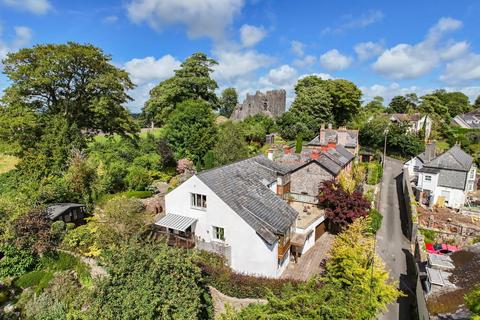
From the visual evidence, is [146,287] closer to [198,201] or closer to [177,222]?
[177,222]

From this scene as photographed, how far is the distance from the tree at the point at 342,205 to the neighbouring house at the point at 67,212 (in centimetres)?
2320

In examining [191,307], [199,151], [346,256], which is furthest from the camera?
[199,151]

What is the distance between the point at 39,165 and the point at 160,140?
16.0 metres

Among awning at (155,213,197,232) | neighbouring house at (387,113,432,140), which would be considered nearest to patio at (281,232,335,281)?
awning at (155,213,197,232)

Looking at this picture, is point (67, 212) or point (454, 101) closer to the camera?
point (67, 212)

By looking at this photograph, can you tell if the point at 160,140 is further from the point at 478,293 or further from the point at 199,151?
the point at 478,293

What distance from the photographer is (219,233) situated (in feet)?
66.3

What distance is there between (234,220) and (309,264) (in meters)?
7.69

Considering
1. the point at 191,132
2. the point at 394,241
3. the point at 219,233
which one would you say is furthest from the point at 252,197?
the point at 191,132

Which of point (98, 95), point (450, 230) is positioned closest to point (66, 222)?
point (98, 95)

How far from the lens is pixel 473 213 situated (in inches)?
1264

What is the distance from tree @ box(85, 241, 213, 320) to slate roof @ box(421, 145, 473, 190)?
3470 cm

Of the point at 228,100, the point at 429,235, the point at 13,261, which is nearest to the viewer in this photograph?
the point at 13,261

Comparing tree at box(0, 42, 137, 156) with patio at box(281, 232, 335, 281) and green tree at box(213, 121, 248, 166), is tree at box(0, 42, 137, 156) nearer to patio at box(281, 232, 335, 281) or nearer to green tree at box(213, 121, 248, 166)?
green tree at box(213, 121, 248, 166)
